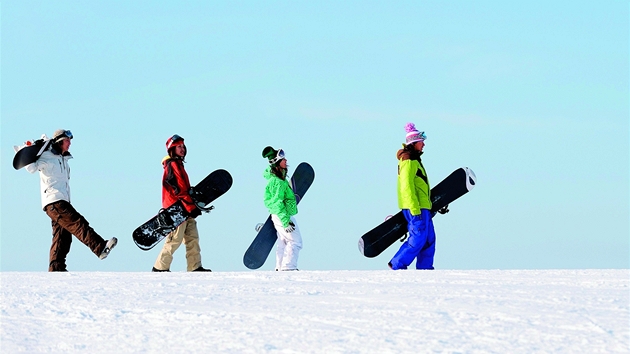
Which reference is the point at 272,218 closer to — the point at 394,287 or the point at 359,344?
the point at 394,287

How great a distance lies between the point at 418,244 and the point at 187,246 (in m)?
2.82

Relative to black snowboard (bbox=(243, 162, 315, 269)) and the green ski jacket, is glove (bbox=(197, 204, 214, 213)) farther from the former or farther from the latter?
black snowboard (bbox=(243, 162, 315, 269))

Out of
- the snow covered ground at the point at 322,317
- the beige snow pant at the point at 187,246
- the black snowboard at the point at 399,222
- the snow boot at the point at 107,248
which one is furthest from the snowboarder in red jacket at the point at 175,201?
the snow covered ground at the point at 322,317

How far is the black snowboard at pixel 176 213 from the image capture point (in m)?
9.50

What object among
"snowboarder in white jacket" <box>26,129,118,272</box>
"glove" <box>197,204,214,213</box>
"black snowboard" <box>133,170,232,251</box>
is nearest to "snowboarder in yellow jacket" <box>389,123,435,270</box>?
"glove" <box>197,204,214,213</box>

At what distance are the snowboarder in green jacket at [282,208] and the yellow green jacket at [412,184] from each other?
55.9 inches

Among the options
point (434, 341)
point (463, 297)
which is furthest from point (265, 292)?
point (434, 341)

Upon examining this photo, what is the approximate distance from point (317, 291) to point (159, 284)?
1.35m

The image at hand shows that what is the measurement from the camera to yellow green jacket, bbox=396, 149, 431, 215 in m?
9.31

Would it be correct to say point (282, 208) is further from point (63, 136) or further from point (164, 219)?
point (63, 136)

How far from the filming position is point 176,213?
948 centimetres

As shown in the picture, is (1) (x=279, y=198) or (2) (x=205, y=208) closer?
(2) (x=205, y=208)

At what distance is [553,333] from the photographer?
396 centimetres

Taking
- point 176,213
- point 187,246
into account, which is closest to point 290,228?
point 187,246
